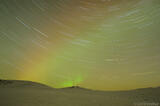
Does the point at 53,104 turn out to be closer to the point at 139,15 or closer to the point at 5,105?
the point at 5,105

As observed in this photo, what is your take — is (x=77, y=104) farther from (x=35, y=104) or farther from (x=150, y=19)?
(x=150, y=19)

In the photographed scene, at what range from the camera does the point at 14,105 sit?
2.07 metres

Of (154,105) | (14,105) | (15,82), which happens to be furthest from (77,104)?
(15,82)

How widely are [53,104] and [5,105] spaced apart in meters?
0.91

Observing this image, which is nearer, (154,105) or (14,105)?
(14,105)

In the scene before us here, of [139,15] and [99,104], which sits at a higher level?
[139,15]

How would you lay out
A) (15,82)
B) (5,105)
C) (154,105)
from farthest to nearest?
(15,82) < (154,105) < (5,105)

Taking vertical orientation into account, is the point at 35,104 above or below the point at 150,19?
below

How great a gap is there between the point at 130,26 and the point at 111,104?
5.09m

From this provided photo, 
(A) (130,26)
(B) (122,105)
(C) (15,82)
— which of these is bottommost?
(B) (122,105)

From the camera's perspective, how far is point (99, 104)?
7.68 ft

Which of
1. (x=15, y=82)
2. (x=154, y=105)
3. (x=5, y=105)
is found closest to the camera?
(x=5, y=105)

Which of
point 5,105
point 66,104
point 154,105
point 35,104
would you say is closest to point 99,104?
point 66,104

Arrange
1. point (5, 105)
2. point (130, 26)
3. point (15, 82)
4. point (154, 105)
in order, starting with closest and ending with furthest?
1. point (5, 105)
2. point (154, 105)
3. point (15, 82)
4. point (130, 26)
